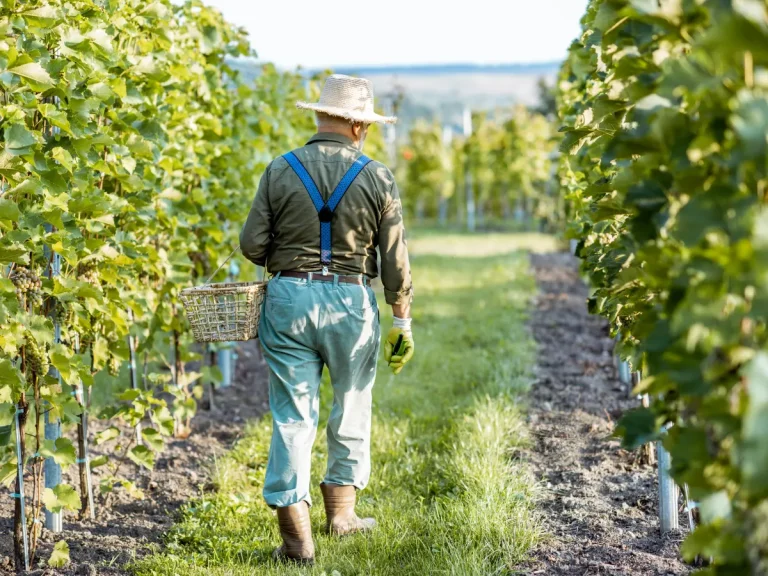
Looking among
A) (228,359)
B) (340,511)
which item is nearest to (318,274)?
(340,511)

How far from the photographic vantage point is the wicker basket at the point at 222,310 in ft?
11.4

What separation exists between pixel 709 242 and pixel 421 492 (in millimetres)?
2862

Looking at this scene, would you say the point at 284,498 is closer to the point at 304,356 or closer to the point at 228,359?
the point at 304,356

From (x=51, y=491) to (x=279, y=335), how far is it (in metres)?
1.09

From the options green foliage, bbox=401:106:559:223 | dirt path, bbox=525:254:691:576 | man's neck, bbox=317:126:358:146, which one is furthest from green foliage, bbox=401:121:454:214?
man's neck, bbox=317:126:358:146

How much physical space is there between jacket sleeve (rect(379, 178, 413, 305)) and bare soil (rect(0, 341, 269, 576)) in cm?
153

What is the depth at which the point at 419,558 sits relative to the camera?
332 cm

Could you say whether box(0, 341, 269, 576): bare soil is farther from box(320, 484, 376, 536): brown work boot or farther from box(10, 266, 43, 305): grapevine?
box(10, 266, 43, 305): grapevine

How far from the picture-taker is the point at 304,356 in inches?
138

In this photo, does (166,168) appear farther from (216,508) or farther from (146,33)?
(216,508)

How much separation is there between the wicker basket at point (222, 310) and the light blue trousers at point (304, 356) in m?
0.08

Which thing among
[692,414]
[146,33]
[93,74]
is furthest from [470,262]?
[692,414]

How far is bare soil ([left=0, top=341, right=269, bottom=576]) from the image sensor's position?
3520 millimetres

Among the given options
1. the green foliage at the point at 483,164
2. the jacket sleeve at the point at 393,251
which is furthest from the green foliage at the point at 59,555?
the green foliage at the point at 483,164
